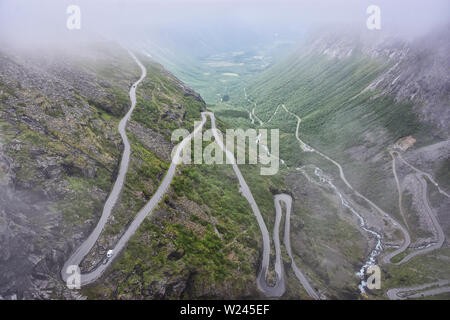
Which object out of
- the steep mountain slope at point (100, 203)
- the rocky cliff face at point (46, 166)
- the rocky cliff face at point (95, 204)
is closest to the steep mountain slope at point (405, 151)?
the steep mountain slope at point (100, 203)

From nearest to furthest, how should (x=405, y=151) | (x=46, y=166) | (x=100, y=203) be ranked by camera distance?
(x=46, y=166) → (x=100, y=203) → (x=405, y=151)

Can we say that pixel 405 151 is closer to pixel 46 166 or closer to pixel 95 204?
pixel 95 204

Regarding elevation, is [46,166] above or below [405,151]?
below

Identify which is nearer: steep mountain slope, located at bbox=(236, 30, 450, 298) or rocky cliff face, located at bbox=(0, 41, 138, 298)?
rocky cliff face, located at bbox=(0, 41, 138, 298)

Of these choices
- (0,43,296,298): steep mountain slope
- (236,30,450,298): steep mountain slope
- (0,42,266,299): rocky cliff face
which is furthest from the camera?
(236,30,450,298): steep mountain slope

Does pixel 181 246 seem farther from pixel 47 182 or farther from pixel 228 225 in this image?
pixel 47 182

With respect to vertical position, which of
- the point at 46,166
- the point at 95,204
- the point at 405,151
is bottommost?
the point at 95,204

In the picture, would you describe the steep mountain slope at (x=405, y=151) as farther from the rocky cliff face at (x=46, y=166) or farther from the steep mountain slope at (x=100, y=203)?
the rocky cliff face at (x=46, y=166)

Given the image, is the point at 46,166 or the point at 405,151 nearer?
the point at 46,166

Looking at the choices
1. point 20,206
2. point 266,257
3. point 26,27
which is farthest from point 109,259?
point 26,27

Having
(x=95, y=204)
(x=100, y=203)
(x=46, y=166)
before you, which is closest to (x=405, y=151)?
(x=100, y=203)

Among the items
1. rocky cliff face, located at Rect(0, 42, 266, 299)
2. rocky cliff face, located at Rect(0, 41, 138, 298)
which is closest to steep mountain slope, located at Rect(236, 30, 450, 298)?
rocky cliff face, located at Rect(0, 42, 266, 299)

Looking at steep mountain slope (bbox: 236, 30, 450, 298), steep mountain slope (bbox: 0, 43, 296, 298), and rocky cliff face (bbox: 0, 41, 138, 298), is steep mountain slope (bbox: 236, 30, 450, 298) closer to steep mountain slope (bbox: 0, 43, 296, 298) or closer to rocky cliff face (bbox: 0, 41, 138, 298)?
steep mountain slope (bbox: 0, 43, 296, 298)
